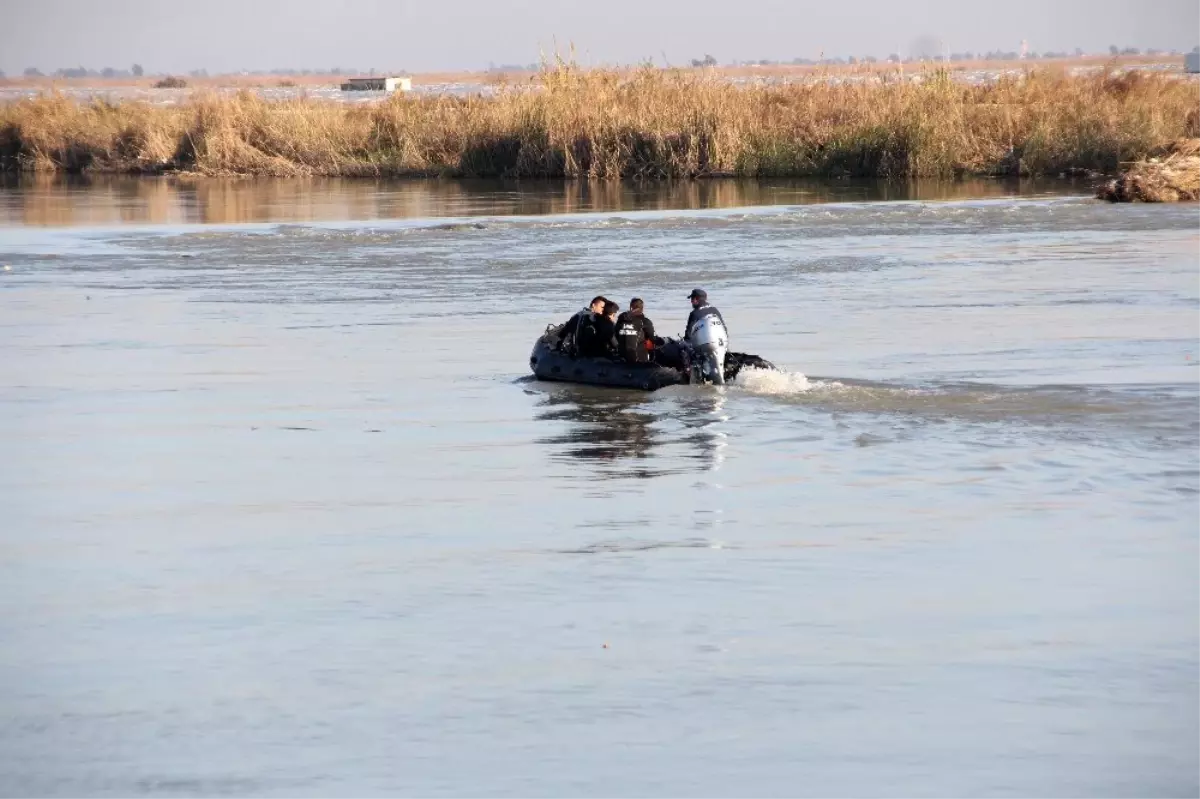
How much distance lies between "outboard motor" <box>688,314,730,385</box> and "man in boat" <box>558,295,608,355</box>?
116 centimetres

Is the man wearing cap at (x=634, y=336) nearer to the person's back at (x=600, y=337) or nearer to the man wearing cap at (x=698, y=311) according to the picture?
the person's back at (x=600, y=337)

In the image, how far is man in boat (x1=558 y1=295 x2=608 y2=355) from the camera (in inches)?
765

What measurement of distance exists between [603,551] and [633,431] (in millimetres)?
4901

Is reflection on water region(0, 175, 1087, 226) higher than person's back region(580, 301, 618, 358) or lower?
higher

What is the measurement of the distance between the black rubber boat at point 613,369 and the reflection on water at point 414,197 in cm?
2085

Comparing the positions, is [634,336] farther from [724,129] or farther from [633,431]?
[724,129]

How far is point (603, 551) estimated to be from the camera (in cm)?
1248

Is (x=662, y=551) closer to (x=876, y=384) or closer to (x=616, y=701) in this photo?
(x=616, y=701)

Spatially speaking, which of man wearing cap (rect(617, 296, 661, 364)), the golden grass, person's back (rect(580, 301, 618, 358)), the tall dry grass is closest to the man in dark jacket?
man wearing cap (rect(617, 296, 661, 364))

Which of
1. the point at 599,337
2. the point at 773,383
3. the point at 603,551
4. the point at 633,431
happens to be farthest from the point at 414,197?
the point at 603,551

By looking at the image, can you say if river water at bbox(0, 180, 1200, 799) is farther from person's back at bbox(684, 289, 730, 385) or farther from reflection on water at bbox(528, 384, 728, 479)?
person's back at bbox(684, 289, 730, 385)

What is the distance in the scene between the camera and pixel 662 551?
12.5 metres

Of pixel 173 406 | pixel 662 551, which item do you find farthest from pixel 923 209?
pixel 662 551

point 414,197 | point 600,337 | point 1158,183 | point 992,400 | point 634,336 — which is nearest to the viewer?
point 992,400
